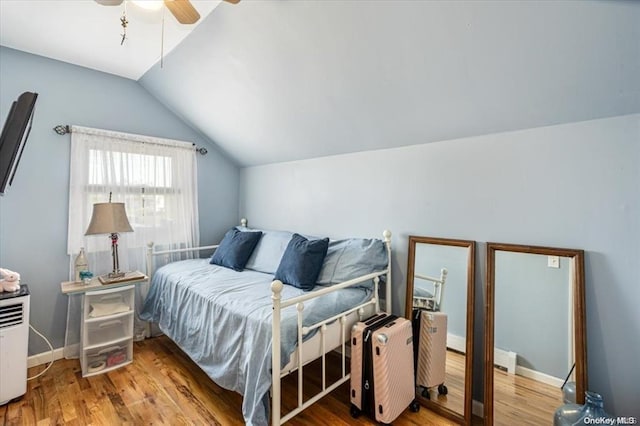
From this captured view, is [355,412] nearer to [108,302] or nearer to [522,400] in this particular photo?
[522,400]

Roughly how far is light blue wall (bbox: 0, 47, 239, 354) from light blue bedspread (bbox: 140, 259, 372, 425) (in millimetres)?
775

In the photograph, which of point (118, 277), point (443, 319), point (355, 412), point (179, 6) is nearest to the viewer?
point (179, 6)

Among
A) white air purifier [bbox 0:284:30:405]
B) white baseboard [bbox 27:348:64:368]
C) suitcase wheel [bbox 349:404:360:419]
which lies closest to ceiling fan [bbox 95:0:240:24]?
white air purifier [bbox 0:284:30:405]

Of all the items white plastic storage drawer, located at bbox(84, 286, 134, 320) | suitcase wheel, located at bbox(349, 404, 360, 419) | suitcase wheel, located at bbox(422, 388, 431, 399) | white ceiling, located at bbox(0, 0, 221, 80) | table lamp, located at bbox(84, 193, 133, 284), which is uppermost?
white ceiling, located at bbox(0, 0, 221, 80)

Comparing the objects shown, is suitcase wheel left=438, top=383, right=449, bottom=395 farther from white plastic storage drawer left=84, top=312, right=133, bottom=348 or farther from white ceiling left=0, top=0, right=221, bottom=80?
white ceiling left=0, top=0, right=221, bottom=80

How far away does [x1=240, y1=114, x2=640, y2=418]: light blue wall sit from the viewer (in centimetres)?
143

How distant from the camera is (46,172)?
249 centimetres

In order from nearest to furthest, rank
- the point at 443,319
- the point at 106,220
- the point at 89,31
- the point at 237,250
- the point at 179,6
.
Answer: the point at 179,6
the point at 443,319
the point at 89,31
the point at 106,220
the point at 237,250

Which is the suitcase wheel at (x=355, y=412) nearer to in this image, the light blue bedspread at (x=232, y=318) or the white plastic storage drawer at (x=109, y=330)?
the light blue bedspread at (x=232, y=318)

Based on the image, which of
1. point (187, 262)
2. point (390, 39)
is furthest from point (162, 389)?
point (390, 39)

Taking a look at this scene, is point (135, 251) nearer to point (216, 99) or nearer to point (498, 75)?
point (216, 99)

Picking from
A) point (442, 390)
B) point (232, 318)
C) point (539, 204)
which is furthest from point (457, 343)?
point (232, 318)

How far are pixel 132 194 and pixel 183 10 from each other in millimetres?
1993

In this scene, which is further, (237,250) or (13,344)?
(237,250)
